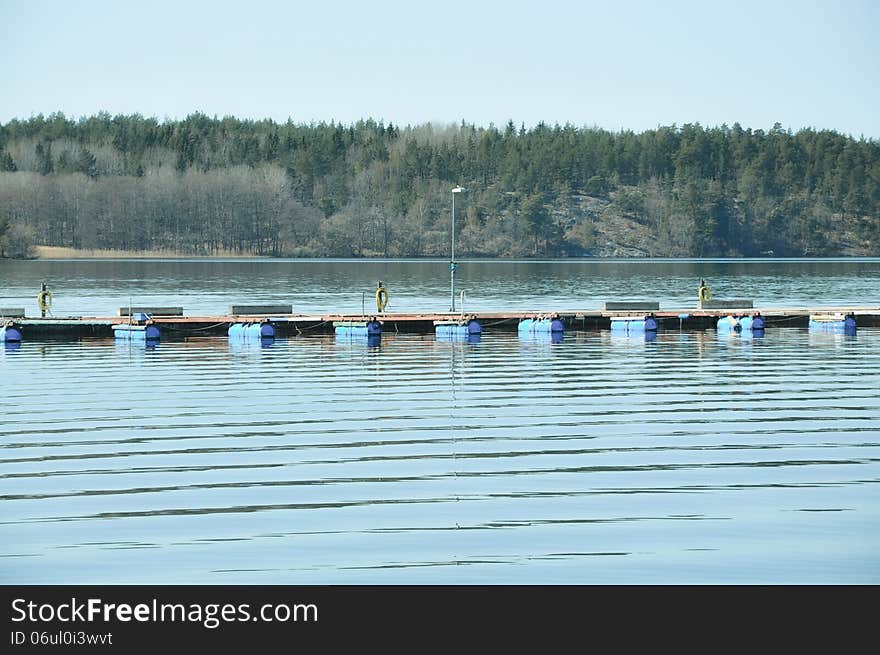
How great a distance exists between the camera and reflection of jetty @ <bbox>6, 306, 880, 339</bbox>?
61.6 meters

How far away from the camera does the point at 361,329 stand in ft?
200

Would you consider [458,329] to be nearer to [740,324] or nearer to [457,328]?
[457,328]

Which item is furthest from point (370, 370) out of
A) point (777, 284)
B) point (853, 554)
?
point (777, 284)

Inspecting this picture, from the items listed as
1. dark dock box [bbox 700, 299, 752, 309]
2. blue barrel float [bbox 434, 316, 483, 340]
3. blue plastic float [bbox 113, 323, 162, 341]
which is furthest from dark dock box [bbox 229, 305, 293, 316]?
dark dock box [bbox 700, 299, 752, 309]

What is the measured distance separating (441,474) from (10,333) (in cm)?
3976

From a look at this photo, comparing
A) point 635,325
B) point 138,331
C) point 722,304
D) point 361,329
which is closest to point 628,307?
point 635,325

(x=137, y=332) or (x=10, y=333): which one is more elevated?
(x=137, y=332)

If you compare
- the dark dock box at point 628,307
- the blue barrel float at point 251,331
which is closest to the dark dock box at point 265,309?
the blue barrel float at point 251,331

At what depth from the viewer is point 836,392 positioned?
132 ft

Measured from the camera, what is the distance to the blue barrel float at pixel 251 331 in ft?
197

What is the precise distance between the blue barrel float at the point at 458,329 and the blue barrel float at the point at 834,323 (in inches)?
753

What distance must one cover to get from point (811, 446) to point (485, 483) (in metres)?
8.76

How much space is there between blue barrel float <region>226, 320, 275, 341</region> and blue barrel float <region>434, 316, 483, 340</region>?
26.6 feet
